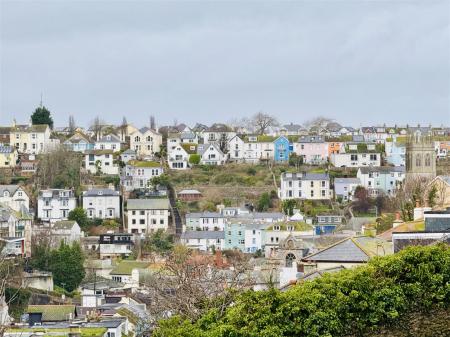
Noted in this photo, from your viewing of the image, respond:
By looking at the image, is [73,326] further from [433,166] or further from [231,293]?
[433,166]

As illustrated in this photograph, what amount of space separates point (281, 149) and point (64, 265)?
47998mm

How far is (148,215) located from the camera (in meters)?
98.2

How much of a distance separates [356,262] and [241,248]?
58478mm

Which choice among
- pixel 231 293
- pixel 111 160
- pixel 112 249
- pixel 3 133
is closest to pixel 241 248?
pixel 112 249

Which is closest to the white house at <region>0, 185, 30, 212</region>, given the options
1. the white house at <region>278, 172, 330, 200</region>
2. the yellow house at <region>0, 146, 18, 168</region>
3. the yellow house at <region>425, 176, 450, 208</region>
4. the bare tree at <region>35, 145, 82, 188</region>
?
the bare tree at <region>35, 145, 82, 188</region>

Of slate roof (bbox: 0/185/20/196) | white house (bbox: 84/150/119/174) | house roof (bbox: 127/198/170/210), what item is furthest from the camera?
white house (bbox: 84/150/119/174)

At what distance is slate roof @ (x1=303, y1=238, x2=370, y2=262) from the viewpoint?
3391cm

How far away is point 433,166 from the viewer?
298ft

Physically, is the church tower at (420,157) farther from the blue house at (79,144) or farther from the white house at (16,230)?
the blue house at (79,144)

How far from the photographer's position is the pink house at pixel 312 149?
117750 mm

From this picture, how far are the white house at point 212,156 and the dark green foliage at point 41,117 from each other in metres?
17.4

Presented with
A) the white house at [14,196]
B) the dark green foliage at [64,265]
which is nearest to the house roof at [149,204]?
the white house at [14,196]

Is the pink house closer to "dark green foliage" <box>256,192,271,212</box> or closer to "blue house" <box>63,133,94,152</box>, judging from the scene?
"dark green foliage" <box>256,192,271,212</box>

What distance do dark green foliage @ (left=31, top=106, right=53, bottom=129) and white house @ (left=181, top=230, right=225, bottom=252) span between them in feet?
122
